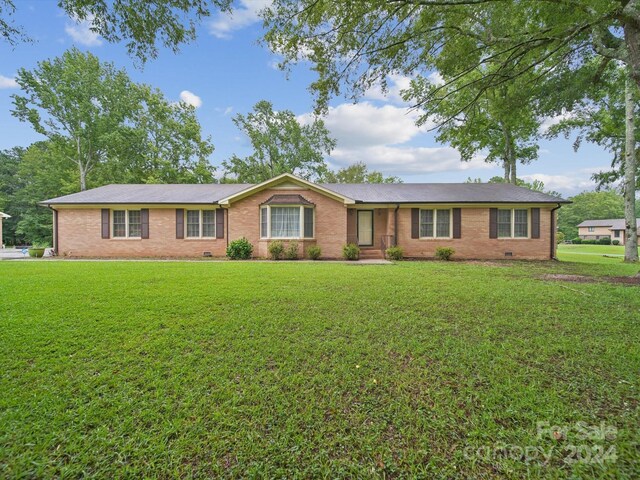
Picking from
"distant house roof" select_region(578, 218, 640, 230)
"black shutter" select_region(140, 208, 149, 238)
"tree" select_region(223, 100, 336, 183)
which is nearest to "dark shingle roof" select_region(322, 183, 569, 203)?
"black shutter" select_region(140, 208, 149, 238)

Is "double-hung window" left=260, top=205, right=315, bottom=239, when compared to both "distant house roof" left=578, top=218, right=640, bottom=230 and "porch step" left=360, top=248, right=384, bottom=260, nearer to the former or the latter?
"porch step" left=360, top=248, right=384, bottom=260

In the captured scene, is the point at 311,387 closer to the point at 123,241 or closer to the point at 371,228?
the point at 371,228

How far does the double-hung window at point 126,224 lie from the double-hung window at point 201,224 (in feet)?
9.01

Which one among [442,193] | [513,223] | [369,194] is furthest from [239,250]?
[513,223]

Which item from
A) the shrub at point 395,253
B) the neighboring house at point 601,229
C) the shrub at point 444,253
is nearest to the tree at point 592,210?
the neighboring house at point 601,229

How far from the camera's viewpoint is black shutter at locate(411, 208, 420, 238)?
49.1 ft

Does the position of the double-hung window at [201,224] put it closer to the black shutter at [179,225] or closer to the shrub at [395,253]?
the black shutter at [179,225]

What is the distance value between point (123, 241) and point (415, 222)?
15.9 meters

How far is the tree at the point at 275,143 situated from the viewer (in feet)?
109

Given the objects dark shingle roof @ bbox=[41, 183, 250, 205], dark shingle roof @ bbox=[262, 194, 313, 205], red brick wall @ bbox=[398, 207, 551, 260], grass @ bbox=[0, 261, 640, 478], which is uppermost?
dark shingle roof @ bbox=[41, 183, 250, 205]

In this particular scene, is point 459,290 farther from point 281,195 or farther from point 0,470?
point 281,195

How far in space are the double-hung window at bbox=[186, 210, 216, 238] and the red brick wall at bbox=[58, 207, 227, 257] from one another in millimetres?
339

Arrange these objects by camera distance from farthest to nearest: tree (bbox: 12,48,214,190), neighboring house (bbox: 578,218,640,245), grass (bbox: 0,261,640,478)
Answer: neighboring house (bbox: 578,218,640,245)
tree (bbox: 12,48,214,190)
grass (bbox: 0,261,640,478)

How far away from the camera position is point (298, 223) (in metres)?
14.2
